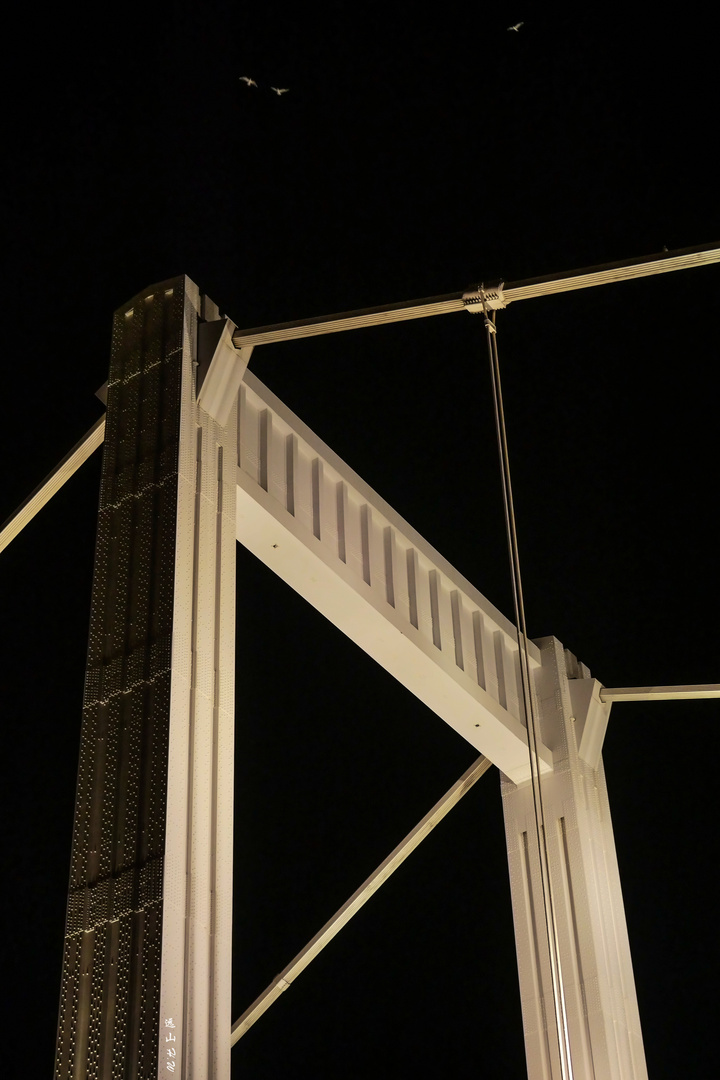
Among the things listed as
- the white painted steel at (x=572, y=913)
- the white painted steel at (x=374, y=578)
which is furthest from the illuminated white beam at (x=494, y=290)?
the white painted steel at (x=572, y=913)

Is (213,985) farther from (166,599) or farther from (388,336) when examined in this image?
(388,336)

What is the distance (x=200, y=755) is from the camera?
4.78 m

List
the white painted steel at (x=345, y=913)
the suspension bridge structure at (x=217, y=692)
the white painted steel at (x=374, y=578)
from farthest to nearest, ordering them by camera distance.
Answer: the white painted steel at (x=345, y=913)
the white painted steel at (x=374, y=578)
the suspension bridge structure at (x=217, y=692)

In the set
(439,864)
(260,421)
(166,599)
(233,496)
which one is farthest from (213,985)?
(439,864)

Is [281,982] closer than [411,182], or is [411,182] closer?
[281,982]

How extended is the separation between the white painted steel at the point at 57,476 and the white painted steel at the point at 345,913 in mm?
2973

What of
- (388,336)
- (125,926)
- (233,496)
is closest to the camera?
(125,926)

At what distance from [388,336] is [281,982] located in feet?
17.0

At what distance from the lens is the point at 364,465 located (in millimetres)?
11047

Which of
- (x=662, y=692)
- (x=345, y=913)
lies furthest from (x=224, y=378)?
(x=662, y=692)

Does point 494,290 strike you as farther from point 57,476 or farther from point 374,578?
point 57,476

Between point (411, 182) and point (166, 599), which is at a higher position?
point (411, 182)

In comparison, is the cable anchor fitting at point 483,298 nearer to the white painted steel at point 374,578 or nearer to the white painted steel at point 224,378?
the white painted steel at point 224,378

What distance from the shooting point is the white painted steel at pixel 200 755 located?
4.38 meters
